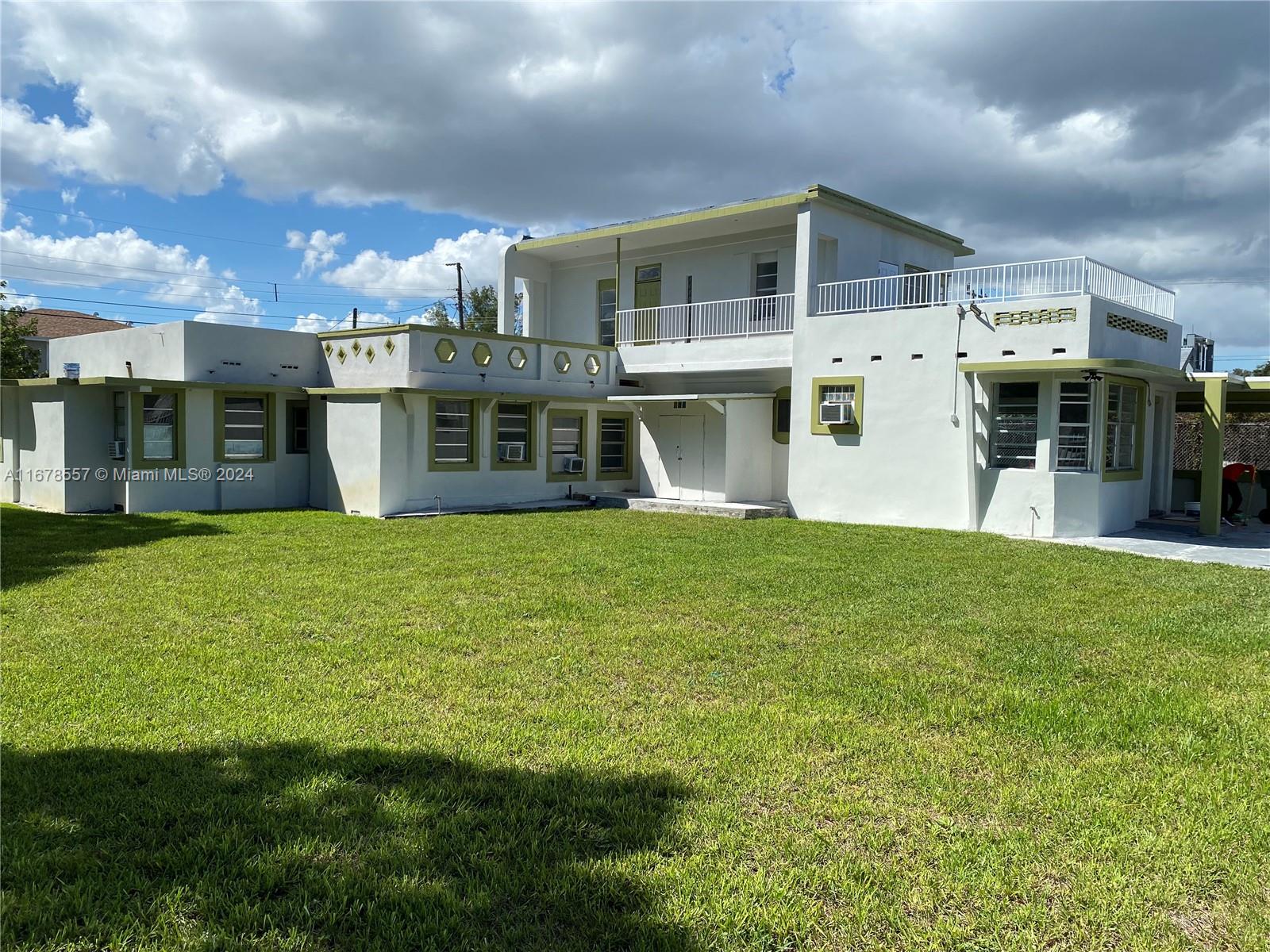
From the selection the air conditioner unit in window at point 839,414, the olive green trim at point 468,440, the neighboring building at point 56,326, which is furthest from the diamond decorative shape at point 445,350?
the neighboring building at point 56,326

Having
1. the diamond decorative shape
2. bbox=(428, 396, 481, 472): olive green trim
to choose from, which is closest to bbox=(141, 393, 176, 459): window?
bbox=(428, 396, 481, 472): olive green trim

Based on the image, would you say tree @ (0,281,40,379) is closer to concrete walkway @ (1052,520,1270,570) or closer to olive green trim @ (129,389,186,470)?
olive green trim @ (129,389,186,470)

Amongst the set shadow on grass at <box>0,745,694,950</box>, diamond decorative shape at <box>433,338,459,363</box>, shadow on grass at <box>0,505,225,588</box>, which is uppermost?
diamond decorative shape at <box>433,338,459,363</box>

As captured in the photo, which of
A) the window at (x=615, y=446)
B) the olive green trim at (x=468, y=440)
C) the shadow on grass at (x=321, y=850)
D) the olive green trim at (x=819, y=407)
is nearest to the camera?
the shadow on grass at (x=321, y=850)

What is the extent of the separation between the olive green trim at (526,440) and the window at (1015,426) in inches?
381

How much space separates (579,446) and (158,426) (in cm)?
899

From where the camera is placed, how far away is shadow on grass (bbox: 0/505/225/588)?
34.6 feet

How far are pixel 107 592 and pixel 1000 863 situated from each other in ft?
29.0

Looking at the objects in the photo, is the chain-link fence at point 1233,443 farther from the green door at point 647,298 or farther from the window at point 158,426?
the window at point 158,426

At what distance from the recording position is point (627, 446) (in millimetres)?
22172

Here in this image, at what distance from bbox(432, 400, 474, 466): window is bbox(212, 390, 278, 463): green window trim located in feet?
12.5

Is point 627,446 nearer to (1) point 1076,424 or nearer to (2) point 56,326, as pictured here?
(1) point 1076,424

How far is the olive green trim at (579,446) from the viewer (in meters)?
20.2

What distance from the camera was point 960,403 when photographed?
16.0 meters
